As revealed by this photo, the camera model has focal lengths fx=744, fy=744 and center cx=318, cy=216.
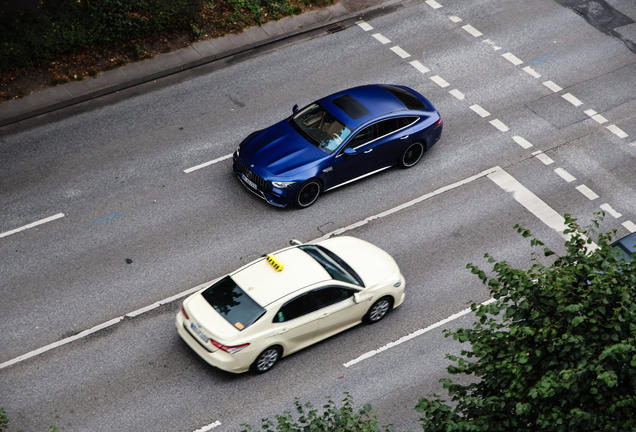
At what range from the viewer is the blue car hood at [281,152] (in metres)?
15.2

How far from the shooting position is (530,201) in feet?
52.8

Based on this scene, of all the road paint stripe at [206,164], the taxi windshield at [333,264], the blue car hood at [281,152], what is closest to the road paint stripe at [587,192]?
the blue car hood at [281,152]

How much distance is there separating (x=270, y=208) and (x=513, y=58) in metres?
8.77

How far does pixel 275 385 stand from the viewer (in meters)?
12.1

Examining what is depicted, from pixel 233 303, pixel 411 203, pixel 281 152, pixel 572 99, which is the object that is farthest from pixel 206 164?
pixel 572 99

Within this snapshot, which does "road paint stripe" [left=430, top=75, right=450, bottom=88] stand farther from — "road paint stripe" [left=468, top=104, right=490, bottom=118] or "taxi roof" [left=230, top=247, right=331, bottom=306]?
"taxi roof" [left=230, top=247, right=331, bottom=306]

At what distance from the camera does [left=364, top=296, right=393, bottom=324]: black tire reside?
13055 millimetres

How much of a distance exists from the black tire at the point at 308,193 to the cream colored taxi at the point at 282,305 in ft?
7.14

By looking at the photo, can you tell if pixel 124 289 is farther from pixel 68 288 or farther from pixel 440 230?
pixel 440 230

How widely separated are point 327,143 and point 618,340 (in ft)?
30.8

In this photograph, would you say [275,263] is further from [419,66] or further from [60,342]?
[419,66]

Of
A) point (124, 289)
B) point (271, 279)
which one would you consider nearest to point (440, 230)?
point (271, 279)

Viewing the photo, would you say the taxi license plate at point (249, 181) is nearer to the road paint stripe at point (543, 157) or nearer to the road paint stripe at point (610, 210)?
the road paint stripe at point (543, 157)

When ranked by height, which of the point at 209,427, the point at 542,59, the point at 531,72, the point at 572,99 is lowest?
the point at 209,427
